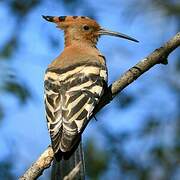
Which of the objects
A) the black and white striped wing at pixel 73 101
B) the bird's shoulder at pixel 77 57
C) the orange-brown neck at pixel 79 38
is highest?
the orange-brown neck at pixel 79 38

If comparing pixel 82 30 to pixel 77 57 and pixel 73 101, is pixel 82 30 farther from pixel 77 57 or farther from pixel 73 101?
pixel 73 101

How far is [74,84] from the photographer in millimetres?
4918

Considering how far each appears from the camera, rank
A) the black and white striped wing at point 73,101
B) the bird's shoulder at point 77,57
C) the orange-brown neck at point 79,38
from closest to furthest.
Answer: the black and white striped wing at point 73,101 → the bird's shoulder at point 77,57 → the orange-brown neck at point 79,38

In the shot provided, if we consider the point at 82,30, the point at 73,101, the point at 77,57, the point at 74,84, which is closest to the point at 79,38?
the point at 82,30

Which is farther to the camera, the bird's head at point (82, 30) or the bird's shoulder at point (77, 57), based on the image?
the bird's head at point (82, 30)

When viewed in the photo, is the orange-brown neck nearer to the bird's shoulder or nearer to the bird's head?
the bird's head

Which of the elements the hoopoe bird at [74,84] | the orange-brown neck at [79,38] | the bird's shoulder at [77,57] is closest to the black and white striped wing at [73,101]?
the hoopoe bird at [74,84]

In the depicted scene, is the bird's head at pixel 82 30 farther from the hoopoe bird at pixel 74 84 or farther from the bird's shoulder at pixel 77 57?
the bird's shoulder at pixel 77 57

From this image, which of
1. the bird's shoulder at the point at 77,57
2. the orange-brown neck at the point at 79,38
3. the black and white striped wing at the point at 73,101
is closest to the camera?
the black and white striped wing at the point at 73,101

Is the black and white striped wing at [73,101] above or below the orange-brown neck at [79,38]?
below

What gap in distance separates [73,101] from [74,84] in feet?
0.75

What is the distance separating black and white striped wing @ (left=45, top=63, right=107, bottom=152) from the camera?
4441mm

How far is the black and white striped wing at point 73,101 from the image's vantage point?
444cm

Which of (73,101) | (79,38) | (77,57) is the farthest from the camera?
(79,38)
